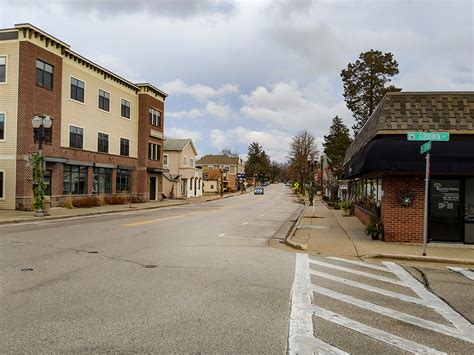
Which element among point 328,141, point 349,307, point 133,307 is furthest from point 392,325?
point 328,141

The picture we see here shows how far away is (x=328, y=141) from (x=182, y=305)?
80.6m

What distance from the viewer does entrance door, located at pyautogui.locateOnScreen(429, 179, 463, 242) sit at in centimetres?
1301

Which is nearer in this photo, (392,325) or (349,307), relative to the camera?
(392,325)

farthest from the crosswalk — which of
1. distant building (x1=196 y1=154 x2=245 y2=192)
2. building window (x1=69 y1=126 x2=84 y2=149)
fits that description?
distant building (x1=196 y1=154 x2=245 y2=192)

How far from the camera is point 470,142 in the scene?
12172 millimetres

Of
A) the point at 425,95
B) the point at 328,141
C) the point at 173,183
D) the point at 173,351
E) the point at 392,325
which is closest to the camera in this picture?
the point at 173,351

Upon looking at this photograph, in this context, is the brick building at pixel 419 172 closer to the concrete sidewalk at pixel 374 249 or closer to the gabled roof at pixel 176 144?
the concrete sidewalk at pixel 374 249

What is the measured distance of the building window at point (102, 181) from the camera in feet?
117

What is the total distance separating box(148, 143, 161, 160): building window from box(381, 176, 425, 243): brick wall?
34.8 m

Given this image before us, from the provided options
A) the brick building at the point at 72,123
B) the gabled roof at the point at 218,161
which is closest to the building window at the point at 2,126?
the brick building at the point at 72,123

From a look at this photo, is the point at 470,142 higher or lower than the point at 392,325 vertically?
higher

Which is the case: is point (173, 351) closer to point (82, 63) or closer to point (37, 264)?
point (37, 264)

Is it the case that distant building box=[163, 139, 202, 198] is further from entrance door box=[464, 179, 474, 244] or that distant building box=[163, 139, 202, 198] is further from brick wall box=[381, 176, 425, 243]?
entrance door box=[464, 179, 474, 244]

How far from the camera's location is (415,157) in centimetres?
1224
